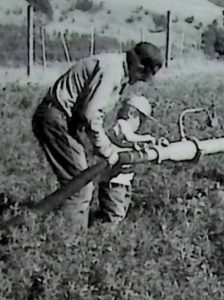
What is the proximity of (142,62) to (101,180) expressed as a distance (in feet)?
1.81

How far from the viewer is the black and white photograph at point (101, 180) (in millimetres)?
3396

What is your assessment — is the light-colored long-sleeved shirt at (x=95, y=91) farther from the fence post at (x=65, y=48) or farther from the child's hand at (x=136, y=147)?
the fence post at (x=65, y=48)

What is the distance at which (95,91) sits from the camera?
12.2 ft

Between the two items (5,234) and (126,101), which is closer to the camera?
(5,234)

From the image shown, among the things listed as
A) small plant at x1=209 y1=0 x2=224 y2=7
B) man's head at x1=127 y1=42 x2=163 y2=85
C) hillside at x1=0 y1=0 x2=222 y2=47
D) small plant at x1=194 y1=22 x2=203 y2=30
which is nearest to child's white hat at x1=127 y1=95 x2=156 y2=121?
man's head at x1=127 y1=42 x2=163 y2=85

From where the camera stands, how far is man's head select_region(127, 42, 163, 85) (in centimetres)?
382

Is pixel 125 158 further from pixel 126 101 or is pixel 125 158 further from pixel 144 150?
pixel 126 101

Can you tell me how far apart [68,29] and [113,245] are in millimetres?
3259

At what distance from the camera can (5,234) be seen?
3.54m

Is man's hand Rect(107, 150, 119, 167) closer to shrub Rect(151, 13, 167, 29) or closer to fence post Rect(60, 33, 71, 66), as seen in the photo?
fence post Rect(60, 33, 71, 66)

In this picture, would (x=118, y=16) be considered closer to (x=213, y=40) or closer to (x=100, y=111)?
(x=213, y=40)

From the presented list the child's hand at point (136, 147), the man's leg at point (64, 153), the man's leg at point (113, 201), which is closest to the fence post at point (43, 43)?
the man's leg at point (113, 201)

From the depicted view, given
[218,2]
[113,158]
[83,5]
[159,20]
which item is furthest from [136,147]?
[218,2]

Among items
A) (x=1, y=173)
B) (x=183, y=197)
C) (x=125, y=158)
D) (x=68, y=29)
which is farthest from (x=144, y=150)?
(x=68, y=29)
